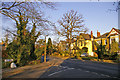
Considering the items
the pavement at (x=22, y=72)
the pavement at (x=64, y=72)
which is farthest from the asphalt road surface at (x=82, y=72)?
the pavement at (x=22, y=72)

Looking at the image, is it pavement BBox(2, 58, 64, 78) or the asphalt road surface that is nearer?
the asphalt road surface

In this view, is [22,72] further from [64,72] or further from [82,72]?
[82,72]

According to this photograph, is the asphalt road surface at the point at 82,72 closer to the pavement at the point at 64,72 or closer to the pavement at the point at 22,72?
the pavement at the point at 64,72

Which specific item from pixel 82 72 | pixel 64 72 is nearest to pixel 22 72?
→ pixel 64 72

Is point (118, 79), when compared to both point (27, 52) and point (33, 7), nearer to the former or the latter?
point (33, 7)

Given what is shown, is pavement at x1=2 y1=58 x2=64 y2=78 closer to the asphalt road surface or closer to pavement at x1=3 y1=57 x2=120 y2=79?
pavement at x1=3 y1=57 x2=120 y2=79

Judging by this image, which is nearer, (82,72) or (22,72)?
(82,72)

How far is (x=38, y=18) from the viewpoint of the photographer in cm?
853

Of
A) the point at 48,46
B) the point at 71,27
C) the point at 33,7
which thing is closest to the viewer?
the point at 33,7

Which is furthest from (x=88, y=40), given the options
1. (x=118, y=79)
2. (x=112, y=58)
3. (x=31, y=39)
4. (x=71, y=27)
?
(x=118, y=79)

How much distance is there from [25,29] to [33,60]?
5.32 meters

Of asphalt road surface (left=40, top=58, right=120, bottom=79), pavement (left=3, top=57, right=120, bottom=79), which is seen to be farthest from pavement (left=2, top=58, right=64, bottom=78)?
asphalt road surface (left=40, top=58, right=120, bottom=79)

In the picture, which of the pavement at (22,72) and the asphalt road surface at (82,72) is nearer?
the asphalt road surface at (82,72)

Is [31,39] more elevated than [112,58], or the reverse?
[31,39]
